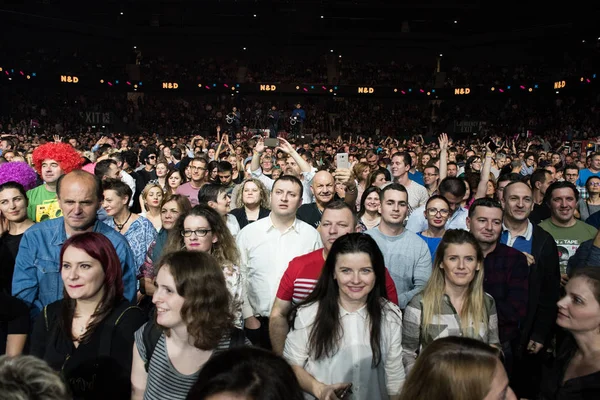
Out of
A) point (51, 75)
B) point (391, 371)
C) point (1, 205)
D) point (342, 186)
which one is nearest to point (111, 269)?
point (391, 371)

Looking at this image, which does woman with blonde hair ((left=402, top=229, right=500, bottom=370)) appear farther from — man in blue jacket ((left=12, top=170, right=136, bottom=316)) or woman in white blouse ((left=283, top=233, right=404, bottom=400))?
man in blue jacket ((left=12, top=170, right=136, bottom=316))

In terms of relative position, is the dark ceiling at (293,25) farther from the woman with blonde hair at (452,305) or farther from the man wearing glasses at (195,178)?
the woman with blonde hair at (452,305)

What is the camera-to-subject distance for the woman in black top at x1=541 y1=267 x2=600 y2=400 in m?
3.11

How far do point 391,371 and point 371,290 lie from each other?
1.48 feet

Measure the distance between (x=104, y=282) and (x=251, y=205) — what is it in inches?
130

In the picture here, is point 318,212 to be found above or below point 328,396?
above

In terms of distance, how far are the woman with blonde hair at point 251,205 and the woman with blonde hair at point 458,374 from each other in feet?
13.7

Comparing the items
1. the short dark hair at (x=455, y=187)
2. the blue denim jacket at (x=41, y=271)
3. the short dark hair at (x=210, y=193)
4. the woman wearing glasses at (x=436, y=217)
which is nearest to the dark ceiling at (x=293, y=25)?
the short dark hair at (x=455, y=187)

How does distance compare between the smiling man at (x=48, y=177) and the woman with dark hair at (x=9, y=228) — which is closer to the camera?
the woman with dark hair at (x=9, y=228)

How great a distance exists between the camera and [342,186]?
763cm

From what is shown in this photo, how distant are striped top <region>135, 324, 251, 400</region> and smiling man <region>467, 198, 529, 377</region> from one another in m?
2.21

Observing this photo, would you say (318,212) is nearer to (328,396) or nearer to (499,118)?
(328,396)

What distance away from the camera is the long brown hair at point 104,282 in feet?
9.96

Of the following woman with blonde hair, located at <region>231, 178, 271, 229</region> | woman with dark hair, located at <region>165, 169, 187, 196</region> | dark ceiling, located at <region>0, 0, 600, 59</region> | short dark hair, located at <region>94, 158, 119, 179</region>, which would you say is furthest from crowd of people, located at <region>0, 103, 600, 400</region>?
dark ceiling, located at <region>0, 0, 600, 59</region>
